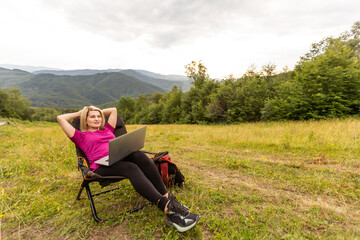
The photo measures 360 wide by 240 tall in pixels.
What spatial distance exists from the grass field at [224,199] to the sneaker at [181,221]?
11 centimetres

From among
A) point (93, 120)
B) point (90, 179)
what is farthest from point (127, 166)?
point (93, 120)

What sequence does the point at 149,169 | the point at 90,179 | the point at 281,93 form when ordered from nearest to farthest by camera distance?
the point at 90,179 < the point at 149,169 < the point at 281,93

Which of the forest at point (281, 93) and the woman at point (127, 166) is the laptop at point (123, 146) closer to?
the woman at point (127, 166)

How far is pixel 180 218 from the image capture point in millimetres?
2092

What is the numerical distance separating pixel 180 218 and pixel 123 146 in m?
1.28

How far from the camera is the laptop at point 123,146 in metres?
2.24

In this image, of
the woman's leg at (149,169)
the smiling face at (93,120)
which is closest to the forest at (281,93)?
the woman's leg at (149,169)

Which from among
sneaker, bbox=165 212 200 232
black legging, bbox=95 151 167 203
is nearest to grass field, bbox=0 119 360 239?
sneaker, bbox=165 212 200 232

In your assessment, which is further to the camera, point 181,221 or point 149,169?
point 149,169

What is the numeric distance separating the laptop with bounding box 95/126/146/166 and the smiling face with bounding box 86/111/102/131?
704mm

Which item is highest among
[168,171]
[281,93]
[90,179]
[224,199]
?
[281,93]

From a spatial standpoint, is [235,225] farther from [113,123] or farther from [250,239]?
[113,123]

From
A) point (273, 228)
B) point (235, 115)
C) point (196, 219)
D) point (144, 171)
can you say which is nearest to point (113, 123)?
point (144, 171)

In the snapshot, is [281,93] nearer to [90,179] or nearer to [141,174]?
[141,174]
